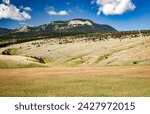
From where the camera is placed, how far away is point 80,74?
4450cm

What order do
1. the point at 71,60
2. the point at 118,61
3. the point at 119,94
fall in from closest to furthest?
the point at 119,94, the point at 118,61, the point at 71,60

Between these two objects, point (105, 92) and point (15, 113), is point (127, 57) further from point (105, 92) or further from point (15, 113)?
point (15, 113)

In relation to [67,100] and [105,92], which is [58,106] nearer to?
[67,100]

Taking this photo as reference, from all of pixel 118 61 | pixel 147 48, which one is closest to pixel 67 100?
pixel 118 61

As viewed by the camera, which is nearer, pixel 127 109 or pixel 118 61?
pixel 127 109

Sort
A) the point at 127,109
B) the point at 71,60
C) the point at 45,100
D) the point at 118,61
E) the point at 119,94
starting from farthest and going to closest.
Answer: the point at 71,60, the point at 118,61, the point at 119,94, the point at 45,100, the point at 127,109

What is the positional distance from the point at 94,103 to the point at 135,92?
268 inches

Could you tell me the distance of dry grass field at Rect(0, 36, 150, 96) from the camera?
26.6 metres

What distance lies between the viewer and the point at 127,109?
17.4 m

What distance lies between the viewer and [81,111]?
57.6ft

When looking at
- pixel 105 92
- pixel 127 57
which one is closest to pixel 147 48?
pixel 127 57

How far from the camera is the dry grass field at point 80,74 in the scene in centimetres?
2664

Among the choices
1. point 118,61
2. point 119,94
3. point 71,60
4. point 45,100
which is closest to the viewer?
point 45,100

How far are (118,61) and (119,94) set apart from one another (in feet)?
178
